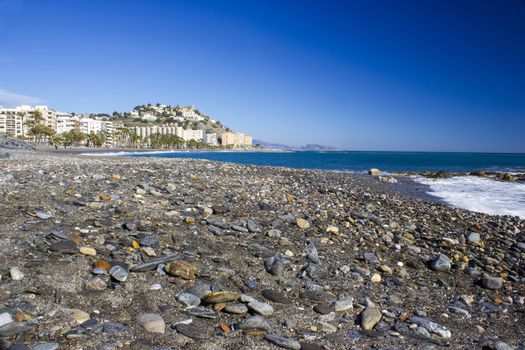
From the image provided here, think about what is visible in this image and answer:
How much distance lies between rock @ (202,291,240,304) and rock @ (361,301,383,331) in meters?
1.55

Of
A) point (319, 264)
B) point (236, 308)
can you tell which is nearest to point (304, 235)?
point (319, 264)

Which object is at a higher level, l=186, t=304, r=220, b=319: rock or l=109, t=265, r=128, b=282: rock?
l=109, t=265, r=128, b=282: rock

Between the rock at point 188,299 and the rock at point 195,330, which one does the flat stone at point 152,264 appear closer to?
the rock at point 188,299

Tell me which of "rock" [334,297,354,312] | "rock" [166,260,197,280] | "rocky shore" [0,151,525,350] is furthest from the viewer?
"rock" [166,260,197,280]

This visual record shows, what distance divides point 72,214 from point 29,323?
367cm

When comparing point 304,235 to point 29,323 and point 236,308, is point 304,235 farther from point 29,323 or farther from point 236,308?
point 29,323

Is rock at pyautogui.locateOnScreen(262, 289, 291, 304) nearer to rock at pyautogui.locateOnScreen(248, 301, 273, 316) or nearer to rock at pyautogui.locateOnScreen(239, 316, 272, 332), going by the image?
rock at pyautogui.locateOnScreen(248, 301, 273, 316)

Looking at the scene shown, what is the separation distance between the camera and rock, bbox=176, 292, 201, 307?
3.91m

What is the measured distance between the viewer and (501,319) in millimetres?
4387

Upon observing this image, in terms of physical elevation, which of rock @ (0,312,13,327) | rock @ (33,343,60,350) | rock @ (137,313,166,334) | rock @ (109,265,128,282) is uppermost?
rock @ (109,265,128,282)

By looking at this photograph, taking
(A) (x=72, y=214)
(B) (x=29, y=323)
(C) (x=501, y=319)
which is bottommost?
(C) (x=501, y=319)

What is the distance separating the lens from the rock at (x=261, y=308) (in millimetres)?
3859

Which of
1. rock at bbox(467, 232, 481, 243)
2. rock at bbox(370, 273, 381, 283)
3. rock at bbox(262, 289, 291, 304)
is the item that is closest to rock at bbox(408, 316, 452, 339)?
rock at bbox(370, 273, 381, 283)

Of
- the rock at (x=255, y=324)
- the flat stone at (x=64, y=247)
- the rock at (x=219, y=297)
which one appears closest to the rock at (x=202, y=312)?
the rock at (x=219, y=297)
